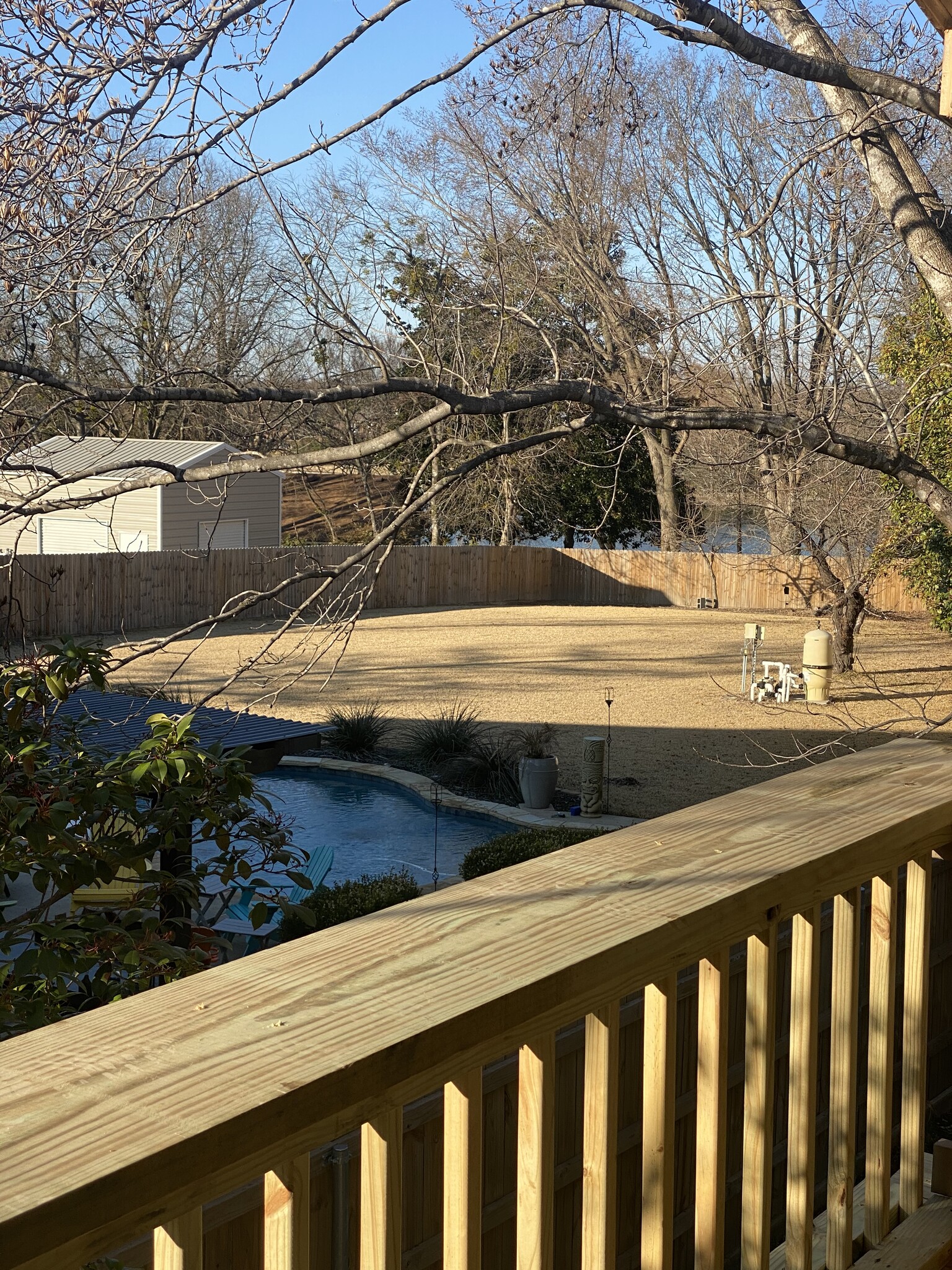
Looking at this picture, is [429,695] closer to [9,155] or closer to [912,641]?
[912,641]

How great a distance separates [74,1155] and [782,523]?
16740mm

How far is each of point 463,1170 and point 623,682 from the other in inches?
699

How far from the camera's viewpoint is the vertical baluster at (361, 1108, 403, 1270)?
94 centimetres

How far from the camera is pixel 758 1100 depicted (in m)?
1.35

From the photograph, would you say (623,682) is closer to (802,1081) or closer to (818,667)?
(818,667)

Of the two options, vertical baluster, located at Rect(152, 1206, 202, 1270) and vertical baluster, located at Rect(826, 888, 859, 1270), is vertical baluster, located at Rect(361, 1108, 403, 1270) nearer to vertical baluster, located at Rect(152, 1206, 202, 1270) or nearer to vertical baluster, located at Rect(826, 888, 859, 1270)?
vertical baluster, located at Rect(152, 1206, 202, 1270)

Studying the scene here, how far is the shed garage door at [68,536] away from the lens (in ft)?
84.8

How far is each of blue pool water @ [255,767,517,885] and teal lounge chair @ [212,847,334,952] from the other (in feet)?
4.57

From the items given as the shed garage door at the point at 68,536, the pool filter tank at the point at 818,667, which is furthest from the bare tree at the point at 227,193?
the shed garage door at the point at 68,536

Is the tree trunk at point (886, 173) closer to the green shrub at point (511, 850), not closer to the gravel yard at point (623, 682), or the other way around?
the green shrub at point (511, 850)

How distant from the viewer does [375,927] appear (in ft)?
3.68

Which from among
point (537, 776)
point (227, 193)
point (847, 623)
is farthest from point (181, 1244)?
point (847, 623)

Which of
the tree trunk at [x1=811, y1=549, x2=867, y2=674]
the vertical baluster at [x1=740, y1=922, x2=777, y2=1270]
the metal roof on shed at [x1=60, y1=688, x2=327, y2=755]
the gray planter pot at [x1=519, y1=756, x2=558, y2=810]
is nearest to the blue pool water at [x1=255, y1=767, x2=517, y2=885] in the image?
the gray planter pot at [x1=519, y1=756, x2=558, y2=810]

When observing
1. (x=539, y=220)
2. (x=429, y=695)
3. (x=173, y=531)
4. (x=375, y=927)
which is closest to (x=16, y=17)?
(x=375, y=927)
